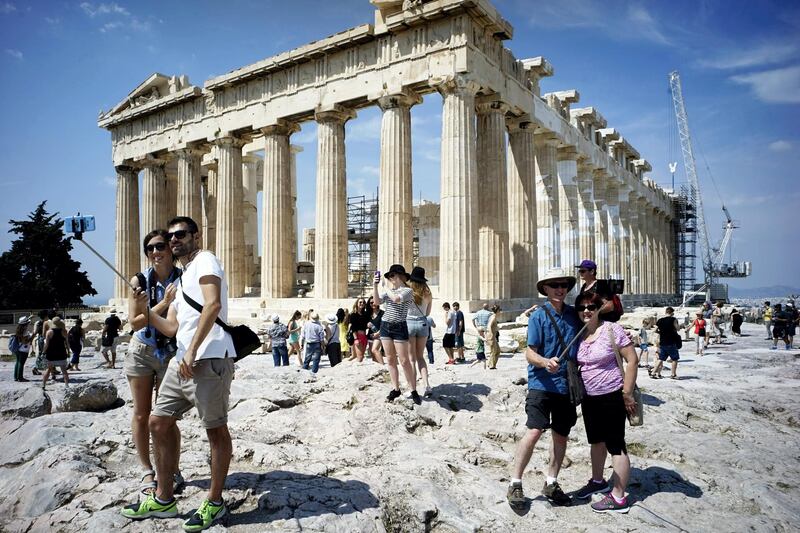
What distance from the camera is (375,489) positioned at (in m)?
4.71

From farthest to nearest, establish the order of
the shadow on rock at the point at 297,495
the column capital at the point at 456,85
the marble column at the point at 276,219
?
the marble column at the point at 276,219 → the column capital at the point at 456,85 → the shadow on rock at the point at 297,495

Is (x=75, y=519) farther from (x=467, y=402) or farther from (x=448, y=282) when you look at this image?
(x=448, y=282)

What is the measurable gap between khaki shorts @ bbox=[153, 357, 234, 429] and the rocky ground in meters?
0.78

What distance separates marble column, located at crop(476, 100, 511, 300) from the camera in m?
22.9

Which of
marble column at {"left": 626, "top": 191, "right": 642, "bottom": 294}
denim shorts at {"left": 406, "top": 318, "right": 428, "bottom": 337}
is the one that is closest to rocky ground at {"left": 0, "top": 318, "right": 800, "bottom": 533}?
denim shorts at {"left": 406, "top": 318, "right": 428, "bottom": 337}

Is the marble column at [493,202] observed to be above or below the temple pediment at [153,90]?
below

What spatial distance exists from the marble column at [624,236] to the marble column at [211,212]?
89.4 ft

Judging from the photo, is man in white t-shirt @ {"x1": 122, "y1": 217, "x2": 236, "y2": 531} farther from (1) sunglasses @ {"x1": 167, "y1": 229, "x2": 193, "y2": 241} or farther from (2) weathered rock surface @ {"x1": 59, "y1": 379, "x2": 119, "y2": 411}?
(2) weathered rock surface @ {"x1": 59, "y1": 379, "x2": 119, "y2": 411}

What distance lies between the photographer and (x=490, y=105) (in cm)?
2266

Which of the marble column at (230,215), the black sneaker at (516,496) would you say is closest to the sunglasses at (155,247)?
the black sneaker at (516,496)

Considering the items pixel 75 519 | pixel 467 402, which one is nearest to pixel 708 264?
pixel 467 402

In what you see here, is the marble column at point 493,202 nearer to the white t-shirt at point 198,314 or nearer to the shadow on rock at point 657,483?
the shadow on rock at point 657,483

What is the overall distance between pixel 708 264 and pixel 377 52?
212ft

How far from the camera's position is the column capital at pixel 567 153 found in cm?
2944
